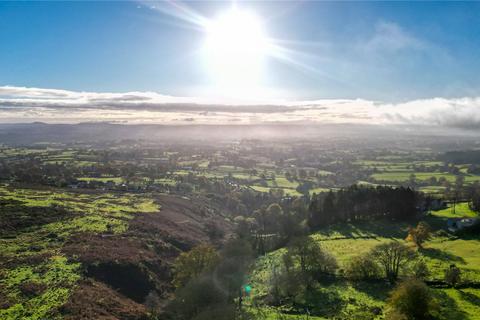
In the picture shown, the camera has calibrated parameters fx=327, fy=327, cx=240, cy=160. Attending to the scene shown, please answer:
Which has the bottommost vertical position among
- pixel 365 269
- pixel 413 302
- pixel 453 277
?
pixel 365 269

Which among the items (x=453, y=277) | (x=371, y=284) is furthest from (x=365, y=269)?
(x=453, y=277)

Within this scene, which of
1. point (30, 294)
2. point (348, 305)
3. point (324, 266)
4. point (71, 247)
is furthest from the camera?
point (71, 247)

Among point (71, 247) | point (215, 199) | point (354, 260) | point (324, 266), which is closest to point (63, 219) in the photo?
point (71, 247)

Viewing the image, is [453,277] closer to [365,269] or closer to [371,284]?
[371,284]

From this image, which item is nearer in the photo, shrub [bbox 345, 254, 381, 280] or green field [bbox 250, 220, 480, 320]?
green field [bbox 250, 220, 480, 320]

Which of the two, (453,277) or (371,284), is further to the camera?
(371,284)

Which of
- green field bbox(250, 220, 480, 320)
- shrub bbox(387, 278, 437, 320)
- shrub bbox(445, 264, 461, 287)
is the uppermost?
shrub bbox(387, 278, 437, 320)

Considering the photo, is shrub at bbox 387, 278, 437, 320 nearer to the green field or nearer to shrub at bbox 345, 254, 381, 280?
the green field

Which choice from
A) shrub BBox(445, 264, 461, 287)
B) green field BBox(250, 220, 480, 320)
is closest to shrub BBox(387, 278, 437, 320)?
green field BBox(250, 220, 480, 320)

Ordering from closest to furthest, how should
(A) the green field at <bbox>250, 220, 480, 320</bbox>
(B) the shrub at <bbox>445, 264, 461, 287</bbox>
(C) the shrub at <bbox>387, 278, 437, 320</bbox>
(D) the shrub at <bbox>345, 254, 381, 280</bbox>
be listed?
(C) the shrub at <bbox>387, 278, 437, 320</bbox>
(A) the green field at <bbox>250, 220, 480, 320</bbox>
(B) the shrub at <bbox>445, 264, 461, 287</bbox>
(D) the shrub at <bbox>345, 254, 381, 280</bbox>

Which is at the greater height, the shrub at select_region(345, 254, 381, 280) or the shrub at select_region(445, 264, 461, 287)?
the shrub at select_region(445, 264, 461, 287)

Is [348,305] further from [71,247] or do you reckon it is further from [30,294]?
[71,247]
